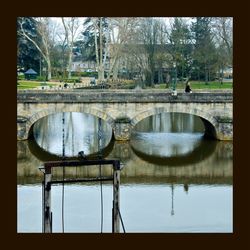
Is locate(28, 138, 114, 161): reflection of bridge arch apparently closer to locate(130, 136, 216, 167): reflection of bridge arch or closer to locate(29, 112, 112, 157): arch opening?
locate(29, 112, 112, 157): arch opening

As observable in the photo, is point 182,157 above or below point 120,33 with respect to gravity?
below

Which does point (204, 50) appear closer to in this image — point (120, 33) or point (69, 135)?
point (120, 33)

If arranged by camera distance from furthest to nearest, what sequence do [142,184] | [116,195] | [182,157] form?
[182,157], [142,184], [116,195]

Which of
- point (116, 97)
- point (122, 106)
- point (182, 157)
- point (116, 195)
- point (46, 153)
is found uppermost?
point (116, 97)

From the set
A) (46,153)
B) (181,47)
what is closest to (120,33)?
(181,47)

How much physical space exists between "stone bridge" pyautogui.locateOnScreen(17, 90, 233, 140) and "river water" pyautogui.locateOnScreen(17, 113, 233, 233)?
1.10 meters

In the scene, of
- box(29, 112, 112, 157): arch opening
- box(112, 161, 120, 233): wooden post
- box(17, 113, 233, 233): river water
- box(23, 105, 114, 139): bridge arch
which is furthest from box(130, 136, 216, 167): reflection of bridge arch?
box(112, 161, 120, 233): wooden post

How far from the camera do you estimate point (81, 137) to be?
3312 cm

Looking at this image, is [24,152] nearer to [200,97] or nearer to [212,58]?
[200,97]

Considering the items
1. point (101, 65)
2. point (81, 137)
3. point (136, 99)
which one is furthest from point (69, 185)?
point (101, 65)

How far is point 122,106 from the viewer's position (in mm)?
29688

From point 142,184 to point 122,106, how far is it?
8.91m

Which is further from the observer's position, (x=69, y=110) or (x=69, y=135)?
(x=69, y=135)

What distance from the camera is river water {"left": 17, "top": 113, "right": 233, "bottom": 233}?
16.1m
